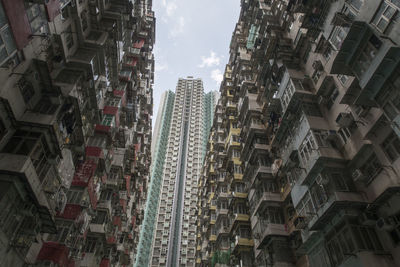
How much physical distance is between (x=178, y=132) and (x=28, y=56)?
89.5 metres

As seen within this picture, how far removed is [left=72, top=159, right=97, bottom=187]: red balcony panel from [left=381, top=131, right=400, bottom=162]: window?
1895 centimetres

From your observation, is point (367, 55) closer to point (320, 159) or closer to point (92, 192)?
point (320, 159)

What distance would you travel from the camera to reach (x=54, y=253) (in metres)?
15.3

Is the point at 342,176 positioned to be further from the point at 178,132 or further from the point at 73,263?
the point at 178,132

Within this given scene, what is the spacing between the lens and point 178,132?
4035 inches

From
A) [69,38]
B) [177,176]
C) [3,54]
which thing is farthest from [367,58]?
[177,176]

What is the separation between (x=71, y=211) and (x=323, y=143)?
677 inches

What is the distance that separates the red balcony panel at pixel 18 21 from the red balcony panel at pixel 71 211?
11.0 meters

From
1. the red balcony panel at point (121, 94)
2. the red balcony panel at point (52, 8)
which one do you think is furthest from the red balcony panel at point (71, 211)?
the red balcony panel at point (121, 94)

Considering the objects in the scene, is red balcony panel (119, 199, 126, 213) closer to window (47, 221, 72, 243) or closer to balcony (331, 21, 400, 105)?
window (47, 221, 72, 243)

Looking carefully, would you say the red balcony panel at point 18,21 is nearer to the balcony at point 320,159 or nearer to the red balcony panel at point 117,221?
the balcony at point 320,159

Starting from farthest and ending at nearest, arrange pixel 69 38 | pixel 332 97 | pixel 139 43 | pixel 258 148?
pixel 139 43 < pixel 258 148 < pixel 332 97 < pixel 69 38

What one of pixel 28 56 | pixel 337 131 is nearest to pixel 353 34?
pixel 337 131

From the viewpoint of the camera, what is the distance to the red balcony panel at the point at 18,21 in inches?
414
